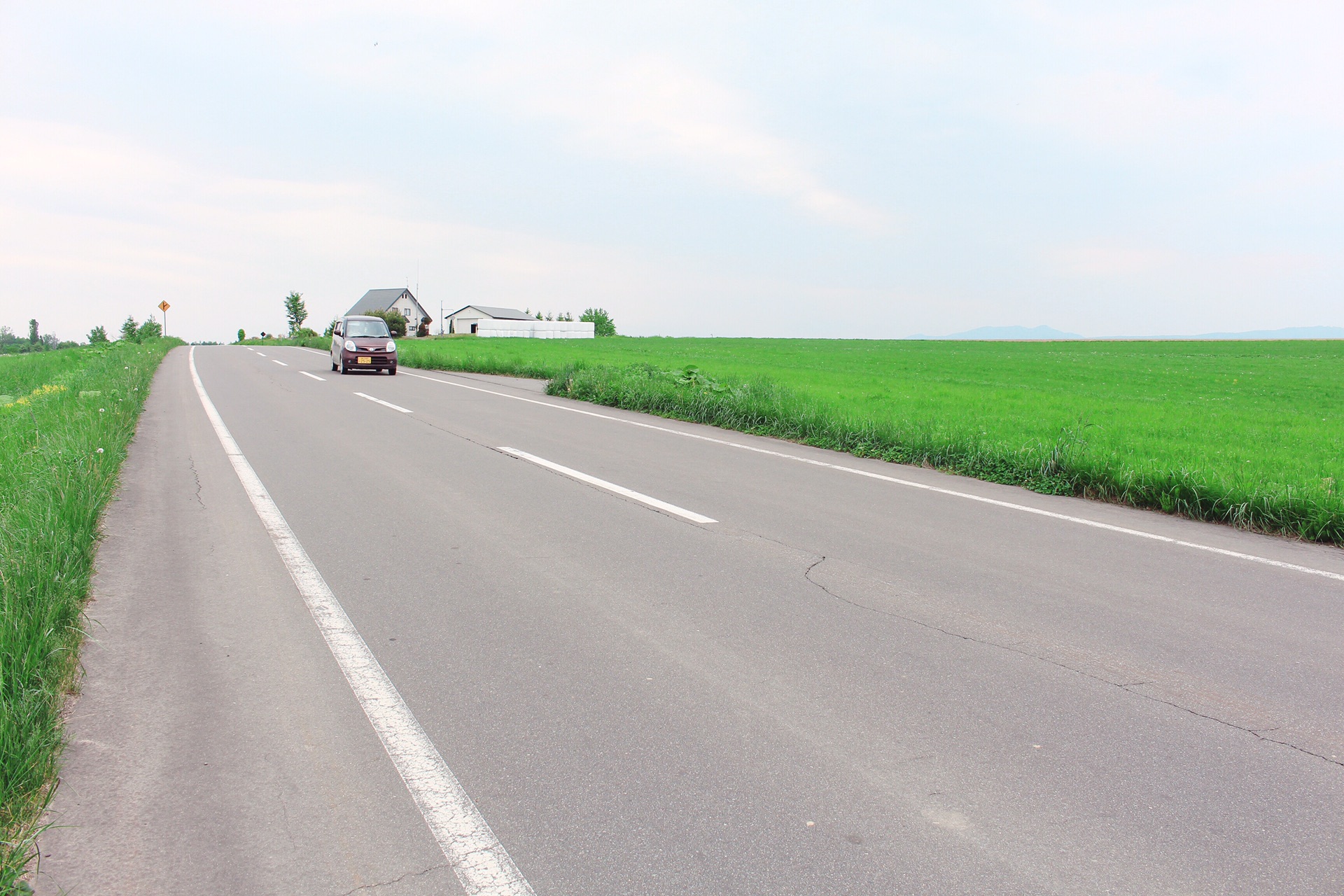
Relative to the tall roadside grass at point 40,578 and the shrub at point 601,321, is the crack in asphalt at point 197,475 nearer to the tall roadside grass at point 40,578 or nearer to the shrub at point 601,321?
the tall roadside grass at point 40,578

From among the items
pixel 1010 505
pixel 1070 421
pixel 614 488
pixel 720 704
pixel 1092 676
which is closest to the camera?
pixel 720 704

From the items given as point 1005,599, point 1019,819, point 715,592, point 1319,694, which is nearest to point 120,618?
point 715,592

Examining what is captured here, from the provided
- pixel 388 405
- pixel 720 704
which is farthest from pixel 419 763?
pixel 388 405

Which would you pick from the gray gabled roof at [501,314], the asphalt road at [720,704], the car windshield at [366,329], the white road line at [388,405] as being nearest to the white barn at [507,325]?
the gray gabled roof at [501,314]

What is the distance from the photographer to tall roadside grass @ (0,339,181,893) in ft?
8.83

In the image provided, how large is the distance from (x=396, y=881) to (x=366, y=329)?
2669 cm

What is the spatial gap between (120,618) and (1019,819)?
14.4 feet

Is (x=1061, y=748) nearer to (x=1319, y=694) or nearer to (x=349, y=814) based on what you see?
(x=1319, y=694)

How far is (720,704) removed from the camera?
11.3 feet

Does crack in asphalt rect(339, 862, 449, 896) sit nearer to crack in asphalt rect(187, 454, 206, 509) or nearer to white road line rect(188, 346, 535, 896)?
white road line rect(188, 346, 535, 896)

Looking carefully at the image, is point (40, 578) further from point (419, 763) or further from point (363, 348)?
point (363, 348)

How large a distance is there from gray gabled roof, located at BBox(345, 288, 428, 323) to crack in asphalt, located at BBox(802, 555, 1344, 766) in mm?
108048

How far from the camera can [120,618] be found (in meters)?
4.39

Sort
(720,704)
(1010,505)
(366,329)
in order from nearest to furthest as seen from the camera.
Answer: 1. (720,704)
2. (1010,505)
3. (366,329)
